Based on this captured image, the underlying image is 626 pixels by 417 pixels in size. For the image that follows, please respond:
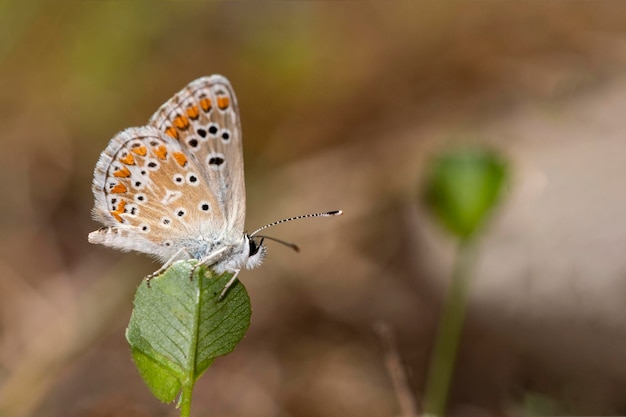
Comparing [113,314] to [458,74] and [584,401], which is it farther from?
[458,74]

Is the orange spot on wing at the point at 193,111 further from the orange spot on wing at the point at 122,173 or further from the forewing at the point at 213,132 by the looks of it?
the orange spot on wing at the point at 122,173

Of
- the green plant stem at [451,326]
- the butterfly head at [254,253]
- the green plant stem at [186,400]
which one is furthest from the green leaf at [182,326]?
the green plant stem at [451,326]

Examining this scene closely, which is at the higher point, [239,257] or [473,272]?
[239,257]

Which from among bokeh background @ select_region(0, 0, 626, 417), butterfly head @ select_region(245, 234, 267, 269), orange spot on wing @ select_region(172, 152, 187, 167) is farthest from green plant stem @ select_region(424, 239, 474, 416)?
orange spot on wing @ select_region(172, 152, 187, 167)

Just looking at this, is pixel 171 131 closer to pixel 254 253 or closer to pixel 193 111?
pixel 193 111

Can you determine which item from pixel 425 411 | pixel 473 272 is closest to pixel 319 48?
pixel 473 272

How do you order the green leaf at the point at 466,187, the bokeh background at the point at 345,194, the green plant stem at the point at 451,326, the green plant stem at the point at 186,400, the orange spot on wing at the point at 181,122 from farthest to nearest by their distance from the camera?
the bokeh background at the point at 345,194 → the green plant stem at the point at 451,326 → the green leaf at the point at 466,187 → the orange spot on wing at the point at 181,122 → the green plant stem at the point at 186,400

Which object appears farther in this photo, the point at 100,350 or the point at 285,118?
the point at 285,118

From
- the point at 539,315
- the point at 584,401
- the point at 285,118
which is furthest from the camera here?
the point at 285,118

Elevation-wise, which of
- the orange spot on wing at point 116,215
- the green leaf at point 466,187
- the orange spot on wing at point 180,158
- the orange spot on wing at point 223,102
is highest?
the orange spot on wing at point 223,102
